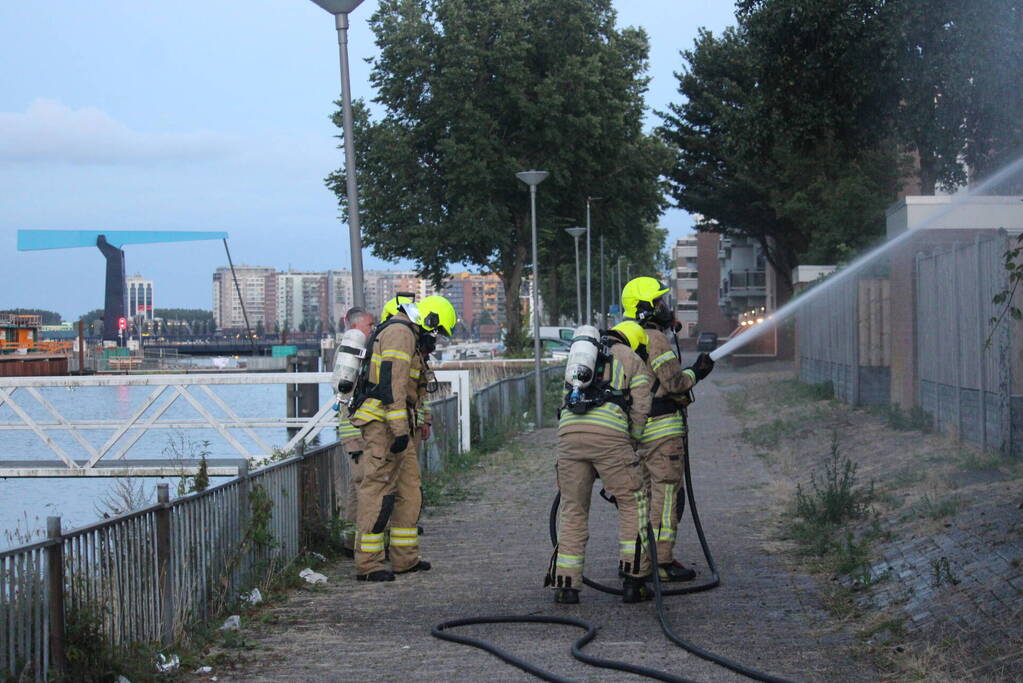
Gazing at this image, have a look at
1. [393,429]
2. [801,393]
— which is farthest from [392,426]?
[801,393]

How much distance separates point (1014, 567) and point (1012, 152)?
860cm

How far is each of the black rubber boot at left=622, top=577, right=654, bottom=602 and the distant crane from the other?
62354 millimetres

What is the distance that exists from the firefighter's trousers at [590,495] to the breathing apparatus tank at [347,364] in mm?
2127

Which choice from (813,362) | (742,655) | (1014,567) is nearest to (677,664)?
(742,655)

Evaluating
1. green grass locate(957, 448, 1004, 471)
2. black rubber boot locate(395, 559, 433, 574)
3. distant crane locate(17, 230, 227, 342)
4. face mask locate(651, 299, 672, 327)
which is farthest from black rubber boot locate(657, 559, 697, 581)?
distant crane locate(17, 230, 227, 342)

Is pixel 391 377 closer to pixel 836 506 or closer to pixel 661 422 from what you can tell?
pixel 661 422

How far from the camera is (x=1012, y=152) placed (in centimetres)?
1413

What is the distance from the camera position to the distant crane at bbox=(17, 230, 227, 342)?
6475 cm

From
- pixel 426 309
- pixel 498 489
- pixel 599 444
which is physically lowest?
pixel 498 489

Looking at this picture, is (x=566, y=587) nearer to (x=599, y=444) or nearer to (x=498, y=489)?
(x=599, y=444)

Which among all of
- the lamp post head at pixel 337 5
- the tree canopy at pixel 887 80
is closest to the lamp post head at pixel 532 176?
the tree canopy at pixel 887 80

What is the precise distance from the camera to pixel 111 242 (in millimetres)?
66188

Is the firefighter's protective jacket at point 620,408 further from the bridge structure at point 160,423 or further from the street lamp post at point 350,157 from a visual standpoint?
the bridge structure at point 160,423

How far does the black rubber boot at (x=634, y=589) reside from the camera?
769 centimetres
